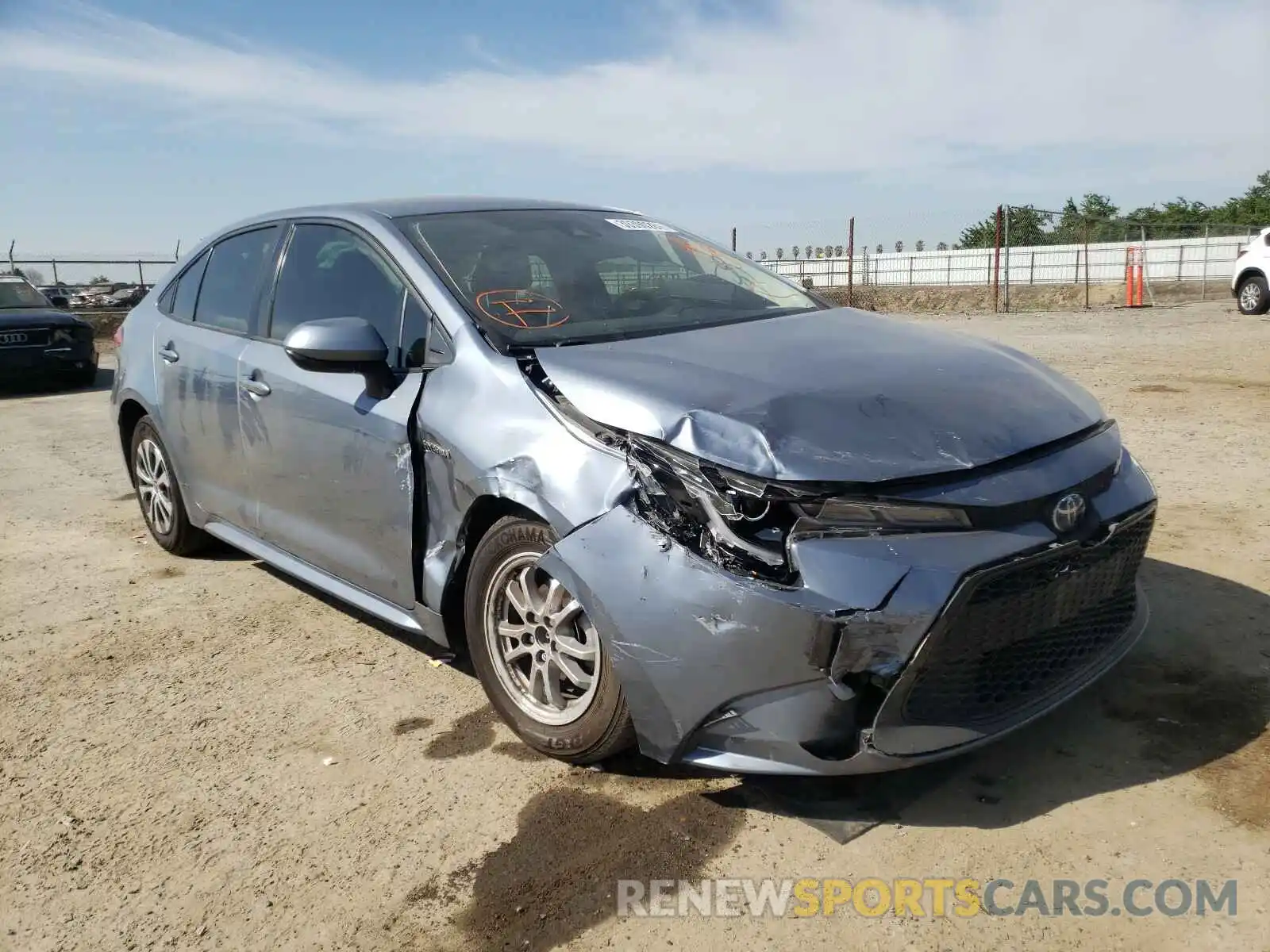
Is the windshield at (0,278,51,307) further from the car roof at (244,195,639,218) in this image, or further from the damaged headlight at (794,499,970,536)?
the damaged headlight at (794,499,970,536)

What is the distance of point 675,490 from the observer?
257 centimetres

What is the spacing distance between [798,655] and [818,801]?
617 millimetres

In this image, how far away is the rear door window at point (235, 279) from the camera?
14.3 feet

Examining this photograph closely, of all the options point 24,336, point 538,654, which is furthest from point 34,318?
point 538,654

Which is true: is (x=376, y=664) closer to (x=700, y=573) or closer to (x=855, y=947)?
(x=700, y=573)

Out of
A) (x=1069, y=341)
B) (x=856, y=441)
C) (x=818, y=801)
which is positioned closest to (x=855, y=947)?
(x=818, y=801)

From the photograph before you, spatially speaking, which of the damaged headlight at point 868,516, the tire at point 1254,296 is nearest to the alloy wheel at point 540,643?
the damaged headlight at point 868,516

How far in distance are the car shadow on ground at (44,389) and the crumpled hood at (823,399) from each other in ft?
39.5

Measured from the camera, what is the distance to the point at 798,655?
2.39 meters

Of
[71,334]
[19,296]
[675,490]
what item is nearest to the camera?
[675,490]

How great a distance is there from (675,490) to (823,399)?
0.49 metres

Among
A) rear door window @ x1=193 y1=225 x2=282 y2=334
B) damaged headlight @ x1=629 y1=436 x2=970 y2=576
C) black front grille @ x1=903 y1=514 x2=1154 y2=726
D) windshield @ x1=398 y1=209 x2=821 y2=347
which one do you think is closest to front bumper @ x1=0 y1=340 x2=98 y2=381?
rear door window @ x1=193 y1=225 x2=282 y2=334

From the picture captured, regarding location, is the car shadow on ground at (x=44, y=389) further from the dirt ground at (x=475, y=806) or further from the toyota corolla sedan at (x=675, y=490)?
→ the toyota corolla sedan at (x=675, y=490)

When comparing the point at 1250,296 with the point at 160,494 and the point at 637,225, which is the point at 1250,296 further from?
the point at 160,494
